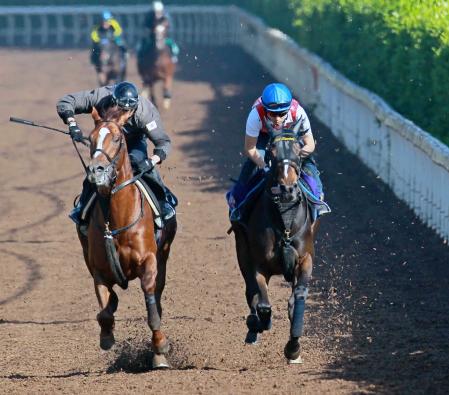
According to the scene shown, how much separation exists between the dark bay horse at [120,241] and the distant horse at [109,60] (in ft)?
50.9

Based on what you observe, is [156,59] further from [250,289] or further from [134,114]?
[250,289]

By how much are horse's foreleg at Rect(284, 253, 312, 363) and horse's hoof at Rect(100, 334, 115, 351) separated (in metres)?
1.43

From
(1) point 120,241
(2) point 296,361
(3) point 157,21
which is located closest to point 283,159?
(1) point 120,241

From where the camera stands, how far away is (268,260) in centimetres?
962

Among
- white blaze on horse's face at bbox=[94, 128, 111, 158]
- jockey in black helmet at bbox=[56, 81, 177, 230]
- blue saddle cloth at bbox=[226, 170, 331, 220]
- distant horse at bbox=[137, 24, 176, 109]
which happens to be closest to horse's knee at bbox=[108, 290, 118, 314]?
jockey in black helmet at bbox=[56, 81, 177, 230]

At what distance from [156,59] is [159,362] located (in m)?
15.1

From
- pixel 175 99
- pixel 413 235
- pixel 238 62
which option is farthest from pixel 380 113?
pixel 238 62

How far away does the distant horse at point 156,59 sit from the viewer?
24000mm

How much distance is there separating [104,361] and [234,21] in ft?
92.7

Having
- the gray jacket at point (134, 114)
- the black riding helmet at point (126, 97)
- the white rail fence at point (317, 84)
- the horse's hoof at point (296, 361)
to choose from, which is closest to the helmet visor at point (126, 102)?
the black riding helmet at point (126, 97)

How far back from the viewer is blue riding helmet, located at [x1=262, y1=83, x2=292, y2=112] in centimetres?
961

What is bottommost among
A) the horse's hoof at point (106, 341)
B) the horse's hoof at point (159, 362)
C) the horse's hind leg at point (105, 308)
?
the horse's hoof at point (159, 362)

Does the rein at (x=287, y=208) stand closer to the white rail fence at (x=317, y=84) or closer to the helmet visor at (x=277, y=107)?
the helmet visor at (x=277, y=107)

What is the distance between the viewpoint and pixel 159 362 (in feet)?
31.7
